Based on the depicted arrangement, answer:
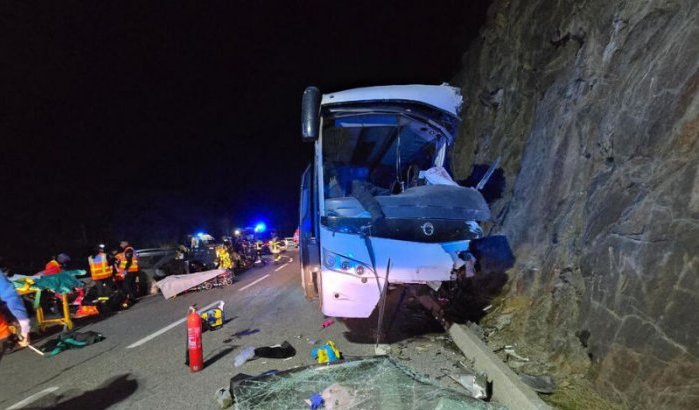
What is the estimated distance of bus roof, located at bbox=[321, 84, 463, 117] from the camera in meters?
6.04

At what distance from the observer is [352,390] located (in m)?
4.08

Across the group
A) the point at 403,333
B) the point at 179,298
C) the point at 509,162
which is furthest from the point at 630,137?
the point at 179,298

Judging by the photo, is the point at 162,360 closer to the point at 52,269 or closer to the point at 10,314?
the point at 10,314

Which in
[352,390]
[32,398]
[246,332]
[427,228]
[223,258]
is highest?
[427,228]

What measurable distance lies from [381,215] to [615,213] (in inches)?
110

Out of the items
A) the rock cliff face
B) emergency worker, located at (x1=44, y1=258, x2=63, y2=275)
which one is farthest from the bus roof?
emergency worker, located at (x1=44, y1=258, x2=63, y2=275)

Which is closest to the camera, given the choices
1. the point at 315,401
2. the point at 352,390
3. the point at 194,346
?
the point at 315,401

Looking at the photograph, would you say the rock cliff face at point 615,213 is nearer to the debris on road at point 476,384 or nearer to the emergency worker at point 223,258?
the debris on road at point 476,384

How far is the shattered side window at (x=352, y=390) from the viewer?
12.5 ft

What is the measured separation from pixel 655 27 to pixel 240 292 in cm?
1089

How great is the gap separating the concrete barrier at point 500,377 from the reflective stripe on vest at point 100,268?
905 centimetres

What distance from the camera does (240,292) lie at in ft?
38.6

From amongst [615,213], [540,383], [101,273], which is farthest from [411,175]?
[101,273]

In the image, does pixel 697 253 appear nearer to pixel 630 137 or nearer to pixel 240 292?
pixel 630 137
